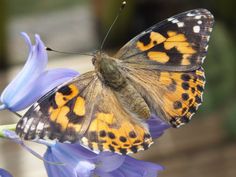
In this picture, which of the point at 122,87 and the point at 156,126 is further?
the point at 122,87

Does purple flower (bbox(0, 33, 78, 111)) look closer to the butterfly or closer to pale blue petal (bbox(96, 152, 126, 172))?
the butterfly

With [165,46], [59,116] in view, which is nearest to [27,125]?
[59,116]

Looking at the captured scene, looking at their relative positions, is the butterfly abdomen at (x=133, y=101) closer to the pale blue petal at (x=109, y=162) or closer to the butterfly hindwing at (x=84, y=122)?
the butterfly hindwing at (x=84, y=122)

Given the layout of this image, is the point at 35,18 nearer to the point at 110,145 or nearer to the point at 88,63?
the point at 88,63

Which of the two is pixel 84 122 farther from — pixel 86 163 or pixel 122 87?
pixel 122 87

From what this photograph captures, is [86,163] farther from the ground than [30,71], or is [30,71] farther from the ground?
[30,71]

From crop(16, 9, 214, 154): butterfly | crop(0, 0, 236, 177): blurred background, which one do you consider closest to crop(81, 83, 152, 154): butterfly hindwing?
crop(16, 9, 214, 154): butterfly

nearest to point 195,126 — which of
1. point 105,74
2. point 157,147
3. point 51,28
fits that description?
point 157,147

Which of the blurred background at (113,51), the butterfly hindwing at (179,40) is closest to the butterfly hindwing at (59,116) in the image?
the butterfly hindwing at (179,40)
